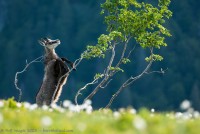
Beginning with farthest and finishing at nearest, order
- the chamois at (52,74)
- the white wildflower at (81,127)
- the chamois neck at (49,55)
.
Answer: the chamois neck at (49,55) < the chamois at (52,74) < the white wildflower at (81,127)

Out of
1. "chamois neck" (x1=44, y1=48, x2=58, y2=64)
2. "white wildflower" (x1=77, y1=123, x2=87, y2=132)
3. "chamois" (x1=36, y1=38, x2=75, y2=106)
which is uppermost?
"chamois neck" (x1=44, y1=48, x2=58, y2=64)

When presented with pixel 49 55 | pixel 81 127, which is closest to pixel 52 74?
pixel 49 55

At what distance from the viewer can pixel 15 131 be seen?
848 centimetres

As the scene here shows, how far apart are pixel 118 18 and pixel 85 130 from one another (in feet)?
73.3

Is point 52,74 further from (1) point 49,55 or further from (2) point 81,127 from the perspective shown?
(2) point 81,127

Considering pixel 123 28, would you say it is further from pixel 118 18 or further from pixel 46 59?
pixel 46 59

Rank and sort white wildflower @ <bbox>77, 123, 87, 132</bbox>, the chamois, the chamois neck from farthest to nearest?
the chamois neck
the chamois
white wildflower @ <bbox>77, 123, 87, 132</bbox>

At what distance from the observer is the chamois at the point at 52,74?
18.4 meters

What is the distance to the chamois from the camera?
1844 cm

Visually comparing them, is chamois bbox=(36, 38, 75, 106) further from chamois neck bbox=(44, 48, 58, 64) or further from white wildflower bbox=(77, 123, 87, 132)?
white wildflower bbox=(77, 123, 87, 132)

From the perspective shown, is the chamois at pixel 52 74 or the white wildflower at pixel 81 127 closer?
the white wildflower at pixel 81 127

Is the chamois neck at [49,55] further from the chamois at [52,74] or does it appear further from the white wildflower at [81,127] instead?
the white wildflower at [81,127]

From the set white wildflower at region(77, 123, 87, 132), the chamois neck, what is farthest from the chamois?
white wildflower at region(77, 123, 87, 132)

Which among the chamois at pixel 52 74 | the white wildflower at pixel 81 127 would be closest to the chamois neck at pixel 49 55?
the chamois at pixel 52 74
